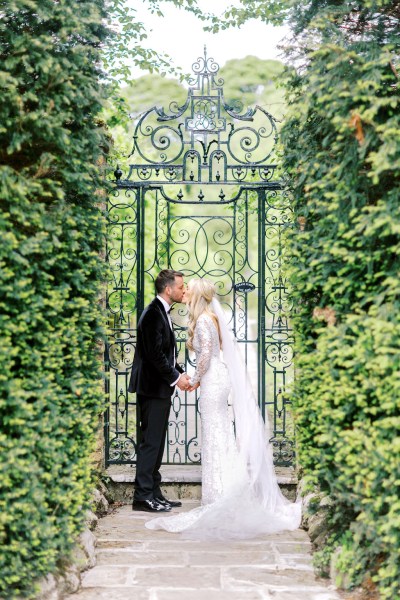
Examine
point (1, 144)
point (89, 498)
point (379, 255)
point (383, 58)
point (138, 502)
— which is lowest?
point (138, 502)

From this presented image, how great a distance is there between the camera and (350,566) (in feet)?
17.6

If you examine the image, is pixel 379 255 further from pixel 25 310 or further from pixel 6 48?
pixel 6 48

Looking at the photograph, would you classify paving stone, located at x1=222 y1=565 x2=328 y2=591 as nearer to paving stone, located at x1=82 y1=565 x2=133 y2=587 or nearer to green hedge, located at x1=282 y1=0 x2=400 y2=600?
green hedge, located at x1=282 y1=0 x2=400 y2=600

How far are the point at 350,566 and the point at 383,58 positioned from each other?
3.31 m

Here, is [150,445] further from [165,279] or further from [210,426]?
[165,279]

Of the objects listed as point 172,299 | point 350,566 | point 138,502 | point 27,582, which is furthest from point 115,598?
point 172,299

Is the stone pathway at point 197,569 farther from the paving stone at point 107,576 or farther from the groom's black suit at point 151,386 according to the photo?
the groom's black suit at point 151,386

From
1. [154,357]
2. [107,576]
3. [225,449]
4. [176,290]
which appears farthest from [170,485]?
[107,576]

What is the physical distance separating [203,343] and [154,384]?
0.77m

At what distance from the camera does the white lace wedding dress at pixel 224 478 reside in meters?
7.09

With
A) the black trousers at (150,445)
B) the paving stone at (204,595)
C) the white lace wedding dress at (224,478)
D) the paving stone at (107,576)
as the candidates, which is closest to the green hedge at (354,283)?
the paving stone at (204,595)

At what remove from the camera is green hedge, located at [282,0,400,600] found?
4.71 metres

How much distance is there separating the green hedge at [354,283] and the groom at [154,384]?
210 centimetres

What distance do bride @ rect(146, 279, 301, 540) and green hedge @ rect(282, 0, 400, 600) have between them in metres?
1.24
